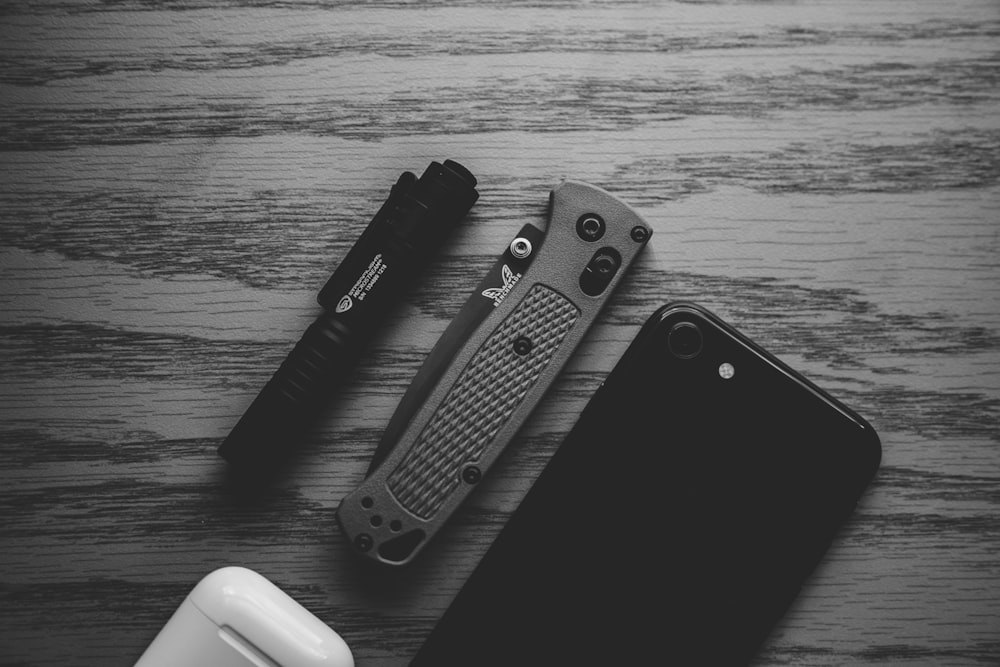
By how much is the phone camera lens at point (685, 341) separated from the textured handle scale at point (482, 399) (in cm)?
8

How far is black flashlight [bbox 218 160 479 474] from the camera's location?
1.82 feet

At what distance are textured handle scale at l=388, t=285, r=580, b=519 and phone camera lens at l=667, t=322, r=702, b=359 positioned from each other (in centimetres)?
8

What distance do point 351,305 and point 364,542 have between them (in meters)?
0.18

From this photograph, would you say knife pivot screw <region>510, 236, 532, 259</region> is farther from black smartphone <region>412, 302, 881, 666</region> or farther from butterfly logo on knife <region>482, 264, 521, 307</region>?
black smartphone <region>412, 302, 881, 666</region>

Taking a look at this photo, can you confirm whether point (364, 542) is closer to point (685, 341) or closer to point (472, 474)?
point (472, 474)

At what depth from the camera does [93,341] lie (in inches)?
23.3

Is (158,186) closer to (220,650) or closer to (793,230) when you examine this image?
(220,650)

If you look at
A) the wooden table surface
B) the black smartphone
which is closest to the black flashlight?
the wooden table surface

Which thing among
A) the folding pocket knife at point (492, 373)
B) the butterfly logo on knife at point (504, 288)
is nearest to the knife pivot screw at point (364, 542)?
the folding pocket knife at point (492, 373)

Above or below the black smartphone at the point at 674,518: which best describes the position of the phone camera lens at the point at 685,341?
above

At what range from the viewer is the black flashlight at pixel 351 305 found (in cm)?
55

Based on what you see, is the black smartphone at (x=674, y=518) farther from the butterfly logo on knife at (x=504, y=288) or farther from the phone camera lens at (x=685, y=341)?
the butterfly logo on knife at (x=504, y=288)

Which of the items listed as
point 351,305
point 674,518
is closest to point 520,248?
point 351,305

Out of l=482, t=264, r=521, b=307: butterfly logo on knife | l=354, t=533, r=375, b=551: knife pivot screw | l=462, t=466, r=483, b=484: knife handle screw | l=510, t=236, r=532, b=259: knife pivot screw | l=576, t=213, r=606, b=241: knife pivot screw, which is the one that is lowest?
l=354, t=533, r=375, b=551: knife pivot screw
